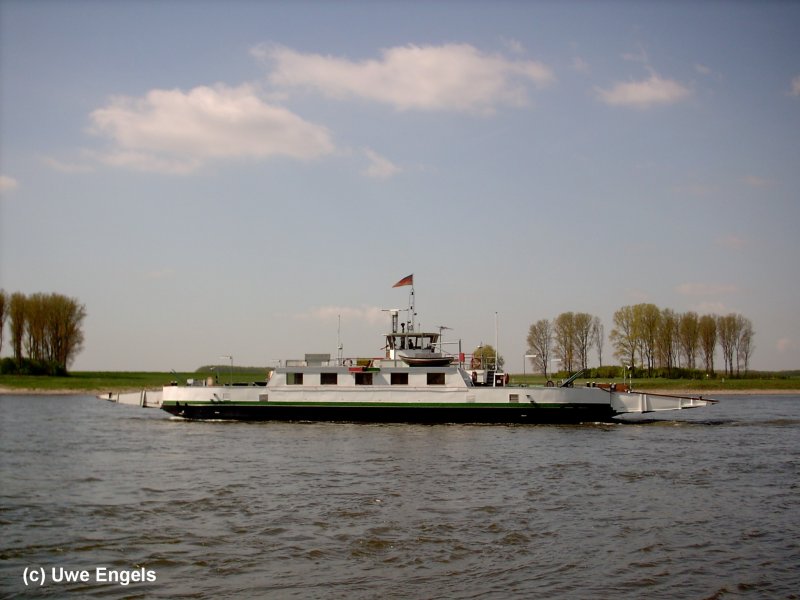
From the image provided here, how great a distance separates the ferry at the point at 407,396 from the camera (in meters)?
38.1

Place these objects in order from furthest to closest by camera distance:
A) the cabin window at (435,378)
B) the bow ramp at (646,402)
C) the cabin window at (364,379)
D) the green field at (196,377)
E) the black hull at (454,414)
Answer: the green field at (196,377), the cabin window at (364,379), the cabin window at (435,378), the bow ramp at (646,402), the black hull at (454,414)

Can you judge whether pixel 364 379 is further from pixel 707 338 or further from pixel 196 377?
pixel 707 338

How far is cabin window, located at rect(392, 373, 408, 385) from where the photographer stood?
39.5 m

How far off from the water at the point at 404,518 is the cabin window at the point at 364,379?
9.00 m

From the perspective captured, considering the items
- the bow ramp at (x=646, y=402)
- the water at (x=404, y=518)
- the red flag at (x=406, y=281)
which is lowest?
the water at (x=404, y=518)

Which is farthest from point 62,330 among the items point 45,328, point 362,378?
point 362,378

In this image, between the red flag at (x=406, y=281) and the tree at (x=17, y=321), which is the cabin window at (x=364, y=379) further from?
the tree at (x=17, y=321)

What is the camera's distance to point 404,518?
16.0m

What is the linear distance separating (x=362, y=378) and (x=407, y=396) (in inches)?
121

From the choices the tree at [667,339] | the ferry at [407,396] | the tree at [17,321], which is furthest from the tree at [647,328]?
the tree at [17,321]

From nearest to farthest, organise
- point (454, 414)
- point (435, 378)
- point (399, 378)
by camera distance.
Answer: point (454, 414), point (435, 378), point (399, 378)

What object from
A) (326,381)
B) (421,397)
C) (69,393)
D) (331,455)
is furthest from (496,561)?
(69,393)

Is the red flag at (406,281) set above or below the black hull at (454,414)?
above

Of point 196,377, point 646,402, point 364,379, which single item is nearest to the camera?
point 646,402
